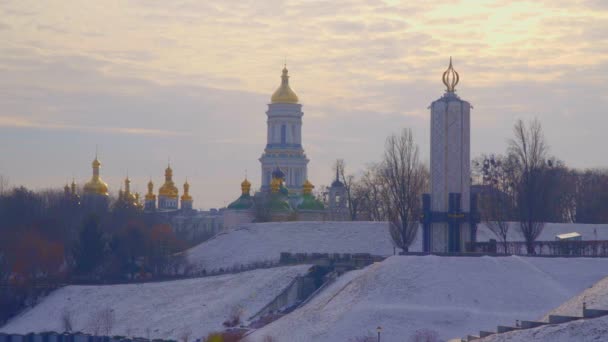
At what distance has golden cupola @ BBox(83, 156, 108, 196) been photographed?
122 metres

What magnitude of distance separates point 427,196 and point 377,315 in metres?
9.63

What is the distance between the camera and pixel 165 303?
58906mm

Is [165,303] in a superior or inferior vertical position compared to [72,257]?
inferior

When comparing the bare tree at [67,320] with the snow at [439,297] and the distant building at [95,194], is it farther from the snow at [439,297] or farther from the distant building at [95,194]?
the distant building at [95,194]

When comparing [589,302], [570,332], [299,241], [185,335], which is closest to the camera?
[570,332]

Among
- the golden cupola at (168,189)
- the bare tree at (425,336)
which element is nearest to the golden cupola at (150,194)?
the golden cupola at (168,189)

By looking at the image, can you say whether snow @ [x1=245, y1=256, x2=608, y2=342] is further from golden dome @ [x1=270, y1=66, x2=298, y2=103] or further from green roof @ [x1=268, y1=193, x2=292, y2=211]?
golden dome @ [x1=270, y1=66, x2=298, y2=103]

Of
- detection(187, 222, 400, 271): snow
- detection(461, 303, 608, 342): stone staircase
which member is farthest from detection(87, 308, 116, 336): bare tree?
detection(461, 303, 608, 342): stone staircase

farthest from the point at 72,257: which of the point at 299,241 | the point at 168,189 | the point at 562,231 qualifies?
the point at 168,189

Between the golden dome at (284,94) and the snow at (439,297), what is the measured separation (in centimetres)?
6677

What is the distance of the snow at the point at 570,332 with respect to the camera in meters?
32.8

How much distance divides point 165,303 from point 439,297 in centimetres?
1689

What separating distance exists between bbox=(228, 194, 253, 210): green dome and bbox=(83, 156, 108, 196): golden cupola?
92.9ft

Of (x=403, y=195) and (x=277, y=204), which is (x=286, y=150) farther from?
(x=403, y=195)
